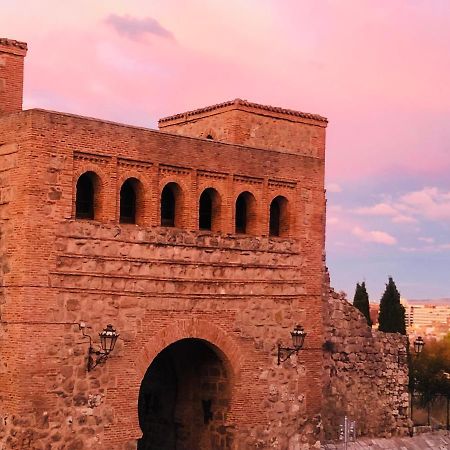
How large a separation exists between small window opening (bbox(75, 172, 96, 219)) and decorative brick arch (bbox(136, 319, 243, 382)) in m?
2.68

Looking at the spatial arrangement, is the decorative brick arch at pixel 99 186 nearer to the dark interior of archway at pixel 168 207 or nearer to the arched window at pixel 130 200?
the arched window at pixel 130 200

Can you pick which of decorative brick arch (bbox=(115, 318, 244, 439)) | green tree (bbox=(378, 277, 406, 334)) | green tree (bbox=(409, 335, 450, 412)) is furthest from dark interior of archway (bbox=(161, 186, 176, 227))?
green tree (bbox=(409, 335, 450, 412))

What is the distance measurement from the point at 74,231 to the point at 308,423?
23.0 feet

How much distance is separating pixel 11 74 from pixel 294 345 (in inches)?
314

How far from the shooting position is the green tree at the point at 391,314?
126ft

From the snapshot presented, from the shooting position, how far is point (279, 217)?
853 inches

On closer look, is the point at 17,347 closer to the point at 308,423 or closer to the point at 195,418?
the point at 195,418

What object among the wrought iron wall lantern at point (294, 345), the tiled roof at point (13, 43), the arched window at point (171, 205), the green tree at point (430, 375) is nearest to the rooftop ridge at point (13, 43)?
the tiled roof at point (13, 43)

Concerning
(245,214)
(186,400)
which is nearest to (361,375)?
(186,400)

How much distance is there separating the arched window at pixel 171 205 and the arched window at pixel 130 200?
71cm

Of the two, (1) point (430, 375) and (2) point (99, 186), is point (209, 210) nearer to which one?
(2) point (99, 186)

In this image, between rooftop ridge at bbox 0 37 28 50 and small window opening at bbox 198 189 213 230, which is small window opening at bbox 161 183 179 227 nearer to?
small window opening at bbox 198 189 213 230

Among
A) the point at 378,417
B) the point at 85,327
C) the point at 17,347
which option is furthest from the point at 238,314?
the point at 378,417

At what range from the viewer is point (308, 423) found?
2150 centimetres
